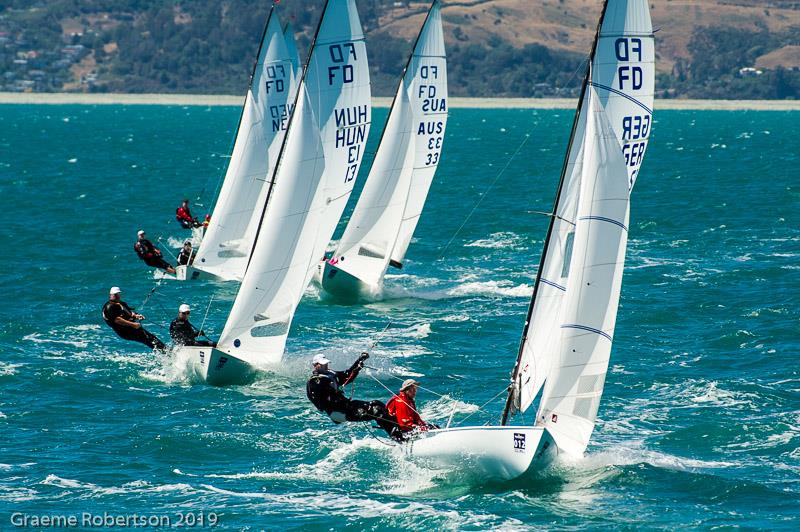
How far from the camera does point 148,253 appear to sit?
39250 millimetres

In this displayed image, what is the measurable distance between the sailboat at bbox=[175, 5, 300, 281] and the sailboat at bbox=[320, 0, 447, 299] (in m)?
3.40

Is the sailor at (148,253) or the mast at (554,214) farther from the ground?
the mast at (554,214)

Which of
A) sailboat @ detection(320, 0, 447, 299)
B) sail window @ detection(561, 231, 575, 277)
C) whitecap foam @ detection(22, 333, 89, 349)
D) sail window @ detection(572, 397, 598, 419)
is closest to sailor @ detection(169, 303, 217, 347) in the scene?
whitecap foam @ detection(22, 333, 89, 349)

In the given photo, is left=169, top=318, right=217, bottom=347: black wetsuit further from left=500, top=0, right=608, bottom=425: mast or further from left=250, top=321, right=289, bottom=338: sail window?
left=500, top=0, right=608, bottom=425: mast

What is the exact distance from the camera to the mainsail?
20.0 m

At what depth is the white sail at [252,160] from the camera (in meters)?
38.6

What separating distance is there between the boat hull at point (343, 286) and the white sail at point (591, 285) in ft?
52.6

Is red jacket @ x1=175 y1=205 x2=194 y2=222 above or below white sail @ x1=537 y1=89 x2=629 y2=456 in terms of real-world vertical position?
below

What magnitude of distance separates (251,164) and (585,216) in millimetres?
20413

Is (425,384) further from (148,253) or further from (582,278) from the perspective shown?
(148,253)

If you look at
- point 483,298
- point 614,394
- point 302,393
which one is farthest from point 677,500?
point 483,298

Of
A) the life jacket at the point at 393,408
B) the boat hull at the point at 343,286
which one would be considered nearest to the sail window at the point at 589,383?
the life jacket at the point at 393,408

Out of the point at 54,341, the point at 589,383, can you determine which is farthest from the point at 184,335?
the point at 589,383

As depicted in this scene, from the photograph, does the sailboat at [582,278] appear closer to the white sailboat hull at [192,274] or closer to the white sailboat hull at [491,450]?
the white sailboat hull at [491,450]
